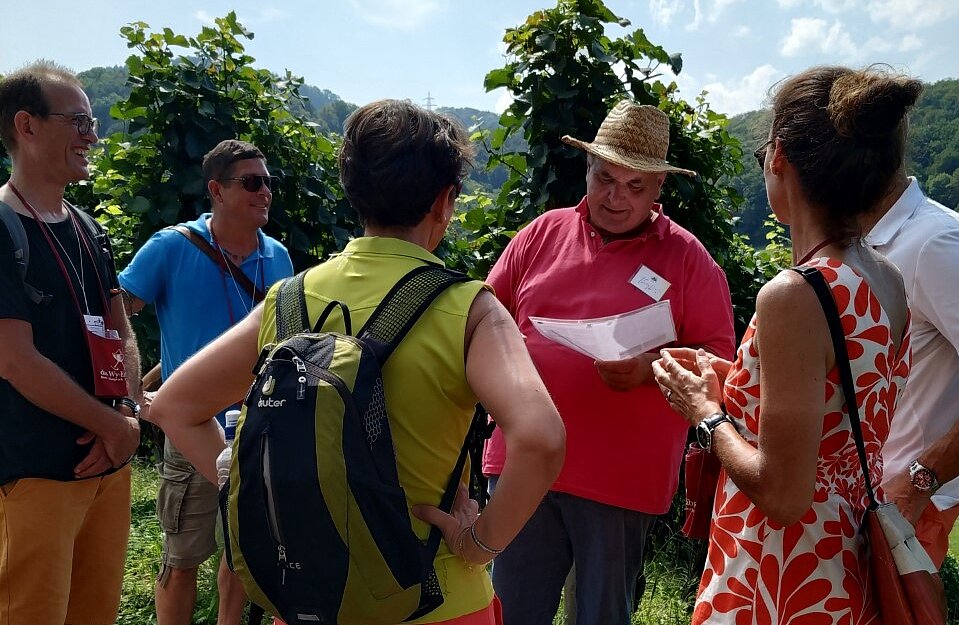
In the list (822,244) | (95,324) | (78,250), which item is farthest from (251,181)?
(822,244)

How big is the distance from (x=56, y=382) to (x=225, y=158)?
155 cm

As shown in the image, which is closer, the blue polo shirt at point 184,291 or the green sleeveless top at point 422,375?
the green sleeveless top at point 422,375

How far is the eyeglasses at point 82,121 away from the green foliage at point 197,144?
2105 mm

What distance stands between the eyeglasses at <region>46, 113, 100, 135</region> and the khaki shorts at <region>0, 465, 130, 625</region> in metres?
1.28

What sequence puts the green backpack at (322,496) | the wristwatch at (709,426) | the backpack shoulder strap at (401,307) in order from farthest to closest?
the wristwatch at (709,426) < the backpack shoulder strap at (401,307) < the green backpack at (322,496)

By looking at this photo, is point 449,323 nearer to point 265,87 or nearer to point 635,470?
point 635,470

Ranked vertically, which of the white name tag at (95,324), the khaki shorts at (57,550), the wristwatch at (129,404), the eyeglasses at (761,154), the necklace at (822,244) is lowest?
the khaki shorts at (57,550)

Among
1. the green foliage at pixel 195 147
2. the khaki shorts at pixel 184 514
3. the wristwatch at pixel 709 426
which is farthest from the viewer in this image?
the green foliage at pixel 195 147

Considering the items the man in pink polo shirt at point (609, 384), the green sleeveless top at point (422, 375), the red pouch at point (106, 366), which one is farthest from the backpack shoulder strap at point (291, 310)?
the red pouch at point (106, 366)

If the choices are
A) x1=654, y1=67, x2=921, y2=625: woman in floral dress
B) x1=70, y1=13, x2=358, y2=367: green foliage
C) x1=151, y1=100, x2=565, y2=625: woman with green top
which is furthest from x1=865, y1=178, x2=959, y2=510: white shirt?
x1=70, y1=13, x2=358, y2=367: green foliage

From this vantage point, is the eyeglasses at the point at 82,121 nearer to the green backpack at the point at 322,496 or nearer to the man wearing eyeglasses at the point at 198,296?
the man wearing eyeglasses at the point at 198,296

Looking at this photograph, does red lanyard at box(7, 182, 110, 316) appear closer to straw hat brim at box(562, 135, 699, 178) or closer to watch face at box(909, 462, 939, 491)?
straw hat brim at box(562, 135, 699, 178)

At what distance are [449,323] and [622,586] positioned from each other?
5.38 ft

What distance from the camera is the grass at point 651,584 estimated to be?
4227 mm
